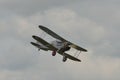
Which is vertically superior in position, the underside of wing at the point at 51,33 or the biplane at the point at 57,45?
the underside of wing at the point at 51,33

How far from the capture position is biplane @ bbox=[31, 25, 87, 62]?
185750 millimetres

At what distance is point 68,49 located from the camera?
18600 centimetres

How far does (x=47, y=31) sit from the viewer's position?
190125 millimetres

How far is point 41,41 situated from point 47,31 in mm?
6264

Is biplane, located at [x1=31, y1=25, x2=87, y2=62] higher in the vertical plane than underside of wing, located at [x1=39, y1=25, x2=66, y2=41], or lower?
lower

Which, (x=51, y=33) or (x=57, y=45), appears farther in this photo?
(x=51, y=33)

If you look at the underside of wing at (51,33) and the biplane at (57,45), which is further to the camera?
the underside of wing at (51,33)

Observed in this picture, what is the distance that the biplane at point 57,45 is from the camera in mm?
185750

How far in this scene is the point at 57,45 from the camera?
613ft

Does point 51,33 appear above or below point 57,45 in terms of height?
above

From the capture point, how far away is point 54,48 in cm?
18575

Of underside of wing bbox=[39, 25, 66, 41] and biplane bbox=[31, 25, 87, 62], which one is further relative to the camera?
underside of wing bbox=[39, 25, 66, 41]

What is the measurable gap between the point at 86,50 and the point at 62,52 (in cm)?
639

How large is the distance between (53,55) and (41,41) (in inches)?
172
